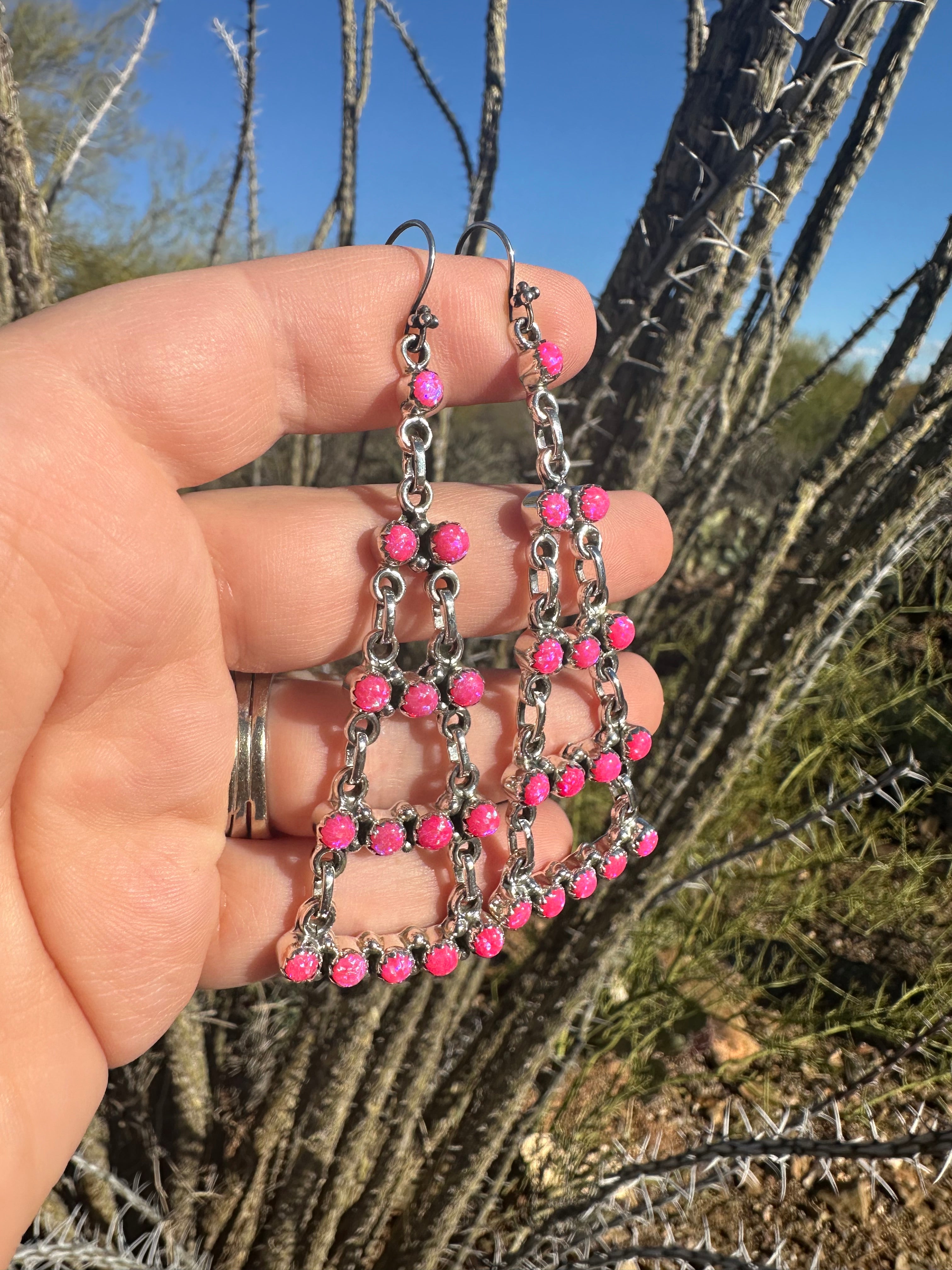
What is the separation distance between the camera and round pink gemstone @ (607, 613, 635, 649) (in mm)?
958

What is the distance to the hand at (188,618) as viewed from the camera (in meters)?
0.76

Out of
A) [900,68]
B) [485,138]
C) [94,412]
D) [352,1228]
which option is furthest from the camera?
[352,1228]

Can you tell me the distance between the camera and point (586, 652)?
0.95m

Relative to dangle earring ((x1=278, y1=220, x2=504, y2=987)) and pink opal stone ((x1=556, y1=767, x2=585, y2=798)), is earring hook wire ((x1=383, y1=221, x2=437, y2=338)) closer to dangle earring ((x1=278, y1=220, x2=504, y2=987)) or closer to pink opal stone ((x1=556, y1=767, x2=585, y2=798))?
dangle earring ((x1=278, y1=220, x2=504, y2=987))

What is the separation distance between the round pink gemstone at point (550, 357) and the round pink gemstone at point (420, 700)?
0.37 m

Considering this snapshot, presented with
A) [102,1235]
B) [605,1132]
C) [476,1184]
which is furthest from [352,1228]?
[605,1132]

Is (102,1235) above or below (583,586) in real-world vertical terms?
below

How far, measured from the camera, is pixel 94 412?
0.76 m

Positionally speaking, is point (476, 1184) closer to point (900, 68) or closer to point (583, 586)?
point (583, 586)

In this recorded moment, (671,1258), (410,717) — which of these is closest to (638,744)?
(410,717)

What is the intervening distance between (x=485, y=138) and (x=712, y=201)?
1.66 feet

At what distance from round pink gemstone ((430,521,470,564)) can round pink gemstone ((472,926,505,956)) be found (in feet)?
1.43

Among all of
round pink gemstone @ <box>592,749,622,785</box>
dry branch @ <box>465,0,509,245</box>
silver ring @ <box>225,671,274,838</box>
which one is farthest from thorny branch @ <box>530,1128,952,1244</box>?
dry branch @ <box>465,0,509,245</box>

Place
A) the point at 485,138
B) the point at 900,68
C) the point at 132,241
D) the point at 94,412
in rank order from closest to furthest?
1. the point at 94,412
2. the point at 900,68
3. the point at 485,138
4. the point at 132,241
